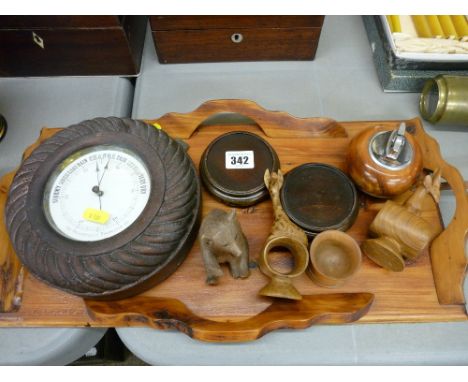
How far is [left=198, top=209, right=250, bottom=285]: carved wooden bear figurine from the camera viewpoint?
2.24 feet

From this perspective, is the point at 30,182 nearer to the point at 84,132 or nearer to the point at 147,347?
the point at 84,132

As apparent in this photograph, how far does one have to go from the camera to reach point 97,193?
70 centimetres

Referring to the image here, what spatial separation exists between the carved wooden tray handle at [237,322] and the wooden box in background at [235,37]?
0.73 meters

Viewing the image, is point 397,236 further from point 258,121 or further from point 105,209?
point 105,209

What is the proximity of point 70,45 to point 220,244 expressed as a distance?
76cm

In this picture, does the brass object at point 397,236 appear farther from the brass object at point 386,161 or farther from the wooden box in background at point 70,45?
the wooden box in background at point 70,45

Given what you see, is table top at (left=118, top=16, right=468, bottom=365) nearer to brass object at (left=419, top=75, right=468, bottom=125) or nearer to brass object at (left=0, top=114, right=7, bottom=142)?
brass object at (left=419, top=75, right=468, bottom=125)

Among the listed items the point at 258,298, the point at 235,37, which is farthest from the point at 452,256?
the point at 235,37

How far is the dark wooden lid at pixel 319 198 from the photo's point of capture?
77 cm

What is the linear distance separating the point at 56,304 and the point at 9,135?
59 cm

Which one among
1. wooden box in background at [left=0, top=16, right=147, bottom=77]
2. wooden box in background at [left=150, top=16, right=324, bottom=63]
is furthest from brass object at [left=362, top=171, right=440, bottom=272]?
wooden box in background at [left=0, top=16, right=147, bottom=77]

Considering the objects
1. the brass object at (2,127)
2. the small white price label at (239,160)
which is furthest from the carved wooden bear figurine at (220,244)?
the brass object at (2,127)

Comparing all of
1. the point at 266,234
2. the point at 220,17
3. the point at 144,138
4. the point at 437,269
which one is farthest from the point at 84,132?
the point at 437,269

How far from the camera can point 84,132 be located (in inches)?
29.5
